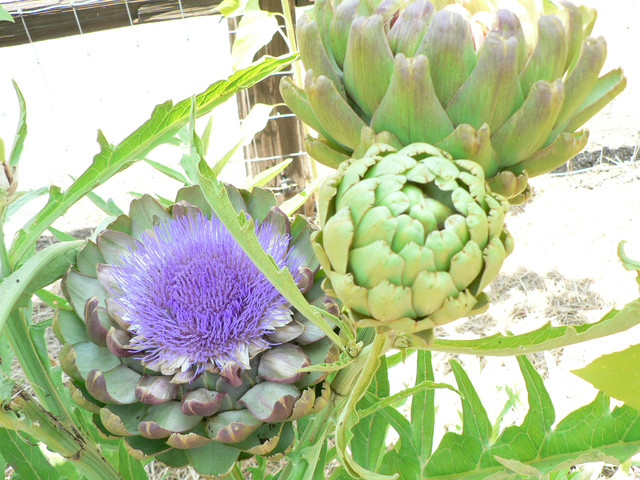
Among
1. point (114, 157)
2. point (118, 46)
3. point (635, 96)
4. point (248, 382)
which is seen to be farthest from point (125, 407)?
point (118, 46)

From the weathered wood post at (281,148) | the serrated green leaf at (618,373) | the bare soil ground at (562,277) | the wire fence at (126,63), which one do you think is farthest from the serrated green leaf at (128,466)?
the wire fence at (126,63)

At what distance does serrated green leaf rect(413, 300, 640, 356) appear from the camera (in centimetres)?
33

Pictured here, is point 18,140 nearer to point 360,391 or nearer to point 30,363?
point 30,363

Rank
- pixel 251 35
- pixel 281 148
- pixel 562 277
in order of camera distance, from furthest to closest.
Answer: pixel 281 148, pixel 562 277, pixel 251 35

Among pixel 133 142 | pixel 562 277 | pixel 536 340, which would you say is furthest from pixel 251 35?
pixel 562 277

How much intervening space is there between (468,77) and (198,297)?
0.31 m

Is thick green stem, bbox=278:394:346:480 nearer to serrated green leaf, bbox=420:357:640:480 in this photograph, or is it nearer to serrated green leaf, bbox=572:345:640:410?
serrated green leaf, bbox=420:357:640:480

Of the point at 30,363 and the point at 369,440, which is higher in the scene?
the point at 30,363

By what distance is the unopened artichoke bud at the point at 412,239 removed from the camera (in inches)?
Result: 12.0

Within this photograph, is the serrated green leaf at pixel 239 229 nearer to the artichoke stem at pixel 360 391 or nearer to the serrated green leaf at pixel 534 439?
the artichoke stem at pixel 360 391

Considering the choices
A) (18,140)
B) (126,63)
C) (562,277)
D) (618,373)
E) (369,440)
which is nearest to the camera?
(618,373)

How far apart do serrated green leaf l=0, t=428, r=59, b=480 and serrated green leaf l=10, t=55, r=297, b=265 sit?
0.53 feet

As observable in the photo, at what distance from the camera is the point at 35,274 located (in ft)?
1.46

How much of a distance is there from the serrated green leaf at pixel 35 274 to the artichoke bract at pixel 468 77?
23 centimetres
